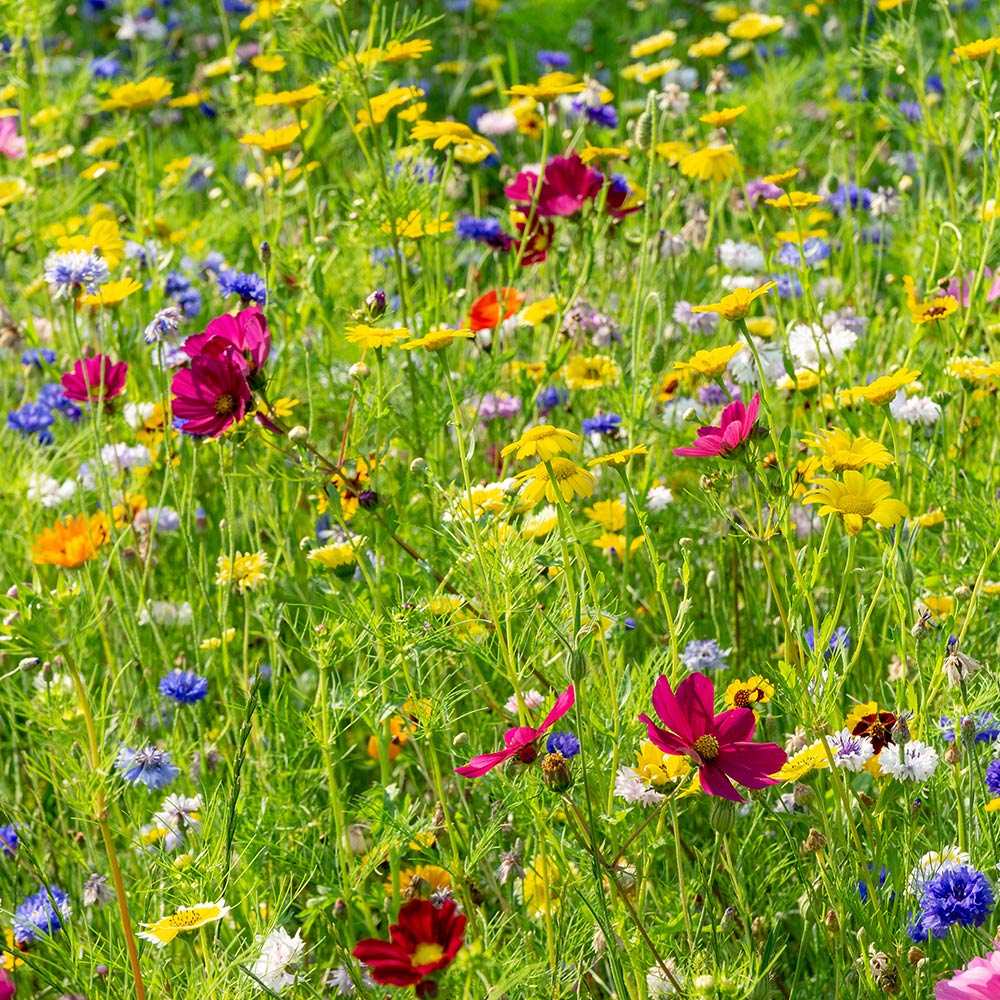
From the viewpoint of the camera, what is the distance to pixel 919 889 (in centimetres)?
86

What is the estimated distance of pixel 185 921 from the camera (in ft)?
2.68

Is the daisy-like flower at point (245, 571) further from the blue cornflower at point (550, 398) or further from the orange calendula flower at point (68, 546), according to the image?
the blue cornflower at point (550, 398)

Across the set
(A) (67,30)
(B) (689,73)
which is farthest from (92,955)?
(A) (67,30)

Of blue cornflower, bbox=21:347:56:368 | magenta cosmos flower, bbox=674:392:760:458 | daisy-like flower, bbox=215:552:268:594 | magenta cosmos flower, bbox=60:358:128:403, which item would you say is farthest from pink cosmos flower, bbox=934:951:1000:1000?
blue cornflower, bbox=21:347:56:368

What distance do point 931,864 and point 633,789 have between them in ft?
0.71

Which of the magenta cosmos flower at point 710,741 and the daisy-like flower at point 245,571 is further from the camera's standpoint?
the daisy-like flower at point 245,571

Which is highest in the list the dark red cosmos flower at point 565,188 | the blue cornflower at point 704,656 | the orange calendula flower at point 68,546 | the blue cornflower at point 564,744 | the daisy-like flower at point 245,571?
the dark red cosmos flower at point 565,188

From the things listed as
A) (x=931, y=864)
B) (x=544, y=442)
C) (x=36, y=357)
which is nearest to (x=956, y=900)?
(x=931, y=864)

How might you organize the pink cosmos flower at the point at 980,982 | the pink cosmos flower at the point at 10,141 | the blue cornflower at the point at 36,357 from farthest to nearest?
the pink cosmos flower at the point at 10,141 < the blue cornflower at the point at 36,357 < the pink cosmos flower at the point at 980,982

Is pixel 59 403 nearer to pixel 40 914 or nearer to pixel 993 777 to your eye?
pixel 40 914

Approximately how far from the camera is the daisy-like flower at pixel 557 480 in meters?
0.90

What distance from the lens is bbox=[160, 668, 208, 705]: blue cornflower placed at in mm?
1218

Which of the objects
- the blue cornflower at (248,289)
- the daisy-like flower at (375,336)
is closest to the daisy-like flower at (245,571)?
the daisy-like flower at (375,336)

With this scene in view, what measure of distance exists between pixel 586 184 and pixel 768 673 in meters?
0.85
